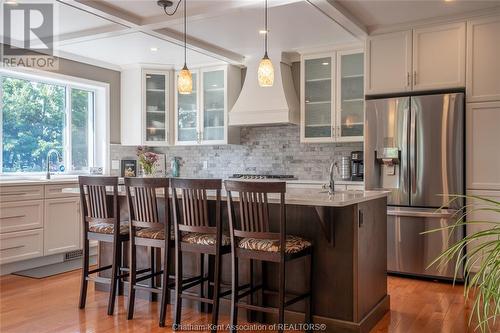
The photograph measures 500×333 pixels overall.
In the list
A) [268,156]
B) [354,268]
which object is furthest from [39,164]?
[354,268]

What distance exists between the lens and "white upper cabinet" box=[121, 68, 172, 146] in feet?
20.8

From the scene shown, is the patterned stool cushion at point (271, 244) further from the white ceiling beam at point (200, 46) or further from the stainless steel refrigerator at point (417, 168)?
the white ceiling beam at point (200, 46)

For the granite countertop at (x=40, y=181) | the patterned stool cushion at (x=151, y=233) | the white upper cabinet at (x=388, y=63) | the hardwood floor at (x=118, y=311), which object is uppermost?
the white upper cabinet at (x=388, y=63)

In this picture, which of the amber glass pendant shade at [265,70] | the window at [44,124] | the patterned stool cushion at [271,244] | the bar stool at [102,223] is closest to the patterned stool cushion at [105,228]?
→ the bar stool at [102,223]

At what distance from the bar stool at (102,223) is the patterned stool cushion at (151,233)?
0.18 m

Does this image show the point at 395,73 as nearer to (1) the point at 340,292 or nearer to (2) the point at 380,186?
(2) the point at 380,186

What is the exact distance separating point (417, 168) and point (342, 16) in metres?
1.66

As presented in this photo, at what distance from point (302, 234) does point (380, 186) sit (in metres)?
1.84

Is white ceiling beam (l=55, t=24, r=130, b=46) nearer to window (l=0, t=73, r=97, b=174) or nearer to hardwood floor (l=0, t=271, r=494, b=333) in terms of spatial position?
window (l=0, t=73, r=97, b=174)

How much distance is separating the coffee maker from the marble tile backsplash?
281mm

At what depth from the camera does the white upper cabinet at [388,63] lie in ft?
14.9

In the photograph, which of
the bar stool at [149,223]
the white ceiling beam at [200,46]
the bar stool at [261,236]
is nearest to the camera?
the bar stool at [261,236]

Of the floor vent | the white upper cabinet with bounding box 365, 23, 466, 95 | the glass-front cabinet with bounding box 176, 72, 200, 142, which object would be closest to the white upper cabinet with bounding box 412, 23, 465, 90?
the white upper cabinet with bounding box 365, 23, 466, 95

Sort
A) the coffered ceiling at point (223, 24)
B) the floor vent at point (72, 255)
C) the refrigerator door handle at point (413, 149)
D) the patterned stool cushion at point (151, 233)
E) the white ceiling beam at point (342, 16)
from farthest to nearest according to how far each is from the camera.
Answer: the floor vent at point (72, 255), the refrigerator door handle at point (413, 149), the coffered ceiling at point (223, 24), the white ceiling beam at point (342, 16), the patterned stool cushion at point (151, 233)
